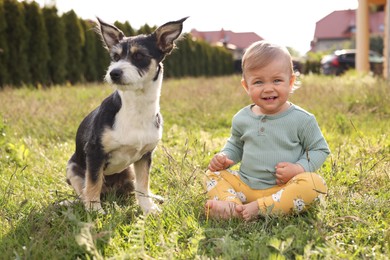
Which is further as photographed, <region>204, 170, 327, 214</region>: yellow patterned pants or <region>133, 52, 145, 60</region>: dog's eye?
<region>133, 52, 145, 60</region>: dog's eye

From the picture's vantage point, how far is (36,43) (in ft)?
47.3

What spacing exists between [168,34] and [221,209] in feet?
4.83

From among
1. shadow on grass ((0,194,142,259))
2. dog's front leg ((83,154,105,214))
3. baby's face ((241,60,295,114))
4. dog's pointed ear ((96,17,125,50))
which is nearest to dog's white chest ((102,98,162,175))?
dog's front leg ((83,154,105,214))

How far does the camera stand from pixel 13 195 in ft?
11.4

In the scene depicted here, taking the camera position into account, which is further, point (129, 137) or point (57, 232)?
point (129, 137)

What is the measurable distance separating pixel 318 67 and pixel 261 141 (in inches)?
1234

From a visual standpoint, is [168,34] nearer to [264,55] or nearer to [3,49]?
[264,55]

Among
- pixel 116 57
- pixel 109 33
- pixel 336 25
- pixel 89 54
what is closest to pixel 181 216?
pixel 116 57

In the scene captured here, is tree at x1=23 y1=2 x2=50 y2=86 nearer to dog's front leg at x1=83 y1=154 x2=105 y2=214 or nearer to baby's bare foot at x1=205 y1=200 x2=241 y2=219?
dog's front leg at x1=83 y1=154 x2=105 y2=214

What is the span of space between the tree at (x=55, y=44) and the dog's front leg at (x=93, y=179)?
12.5 meters

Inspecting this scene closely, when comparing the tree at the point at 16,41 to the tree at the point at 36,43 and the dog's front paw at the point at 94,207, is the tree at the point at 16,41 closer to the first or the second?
the tree at the point at 36,43

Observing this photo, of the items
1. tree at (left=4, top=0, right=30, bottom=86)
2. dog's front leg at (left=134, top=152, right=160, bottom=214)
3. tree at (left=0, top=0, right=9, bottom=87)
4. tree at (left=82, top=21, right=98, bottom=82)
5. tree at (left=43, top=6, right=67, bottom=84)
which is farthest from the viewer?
tree at (left=82, top=21, right=98, bottom=82)

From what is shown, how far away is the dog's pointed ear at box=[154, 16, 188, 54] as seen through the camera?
11.4 feet

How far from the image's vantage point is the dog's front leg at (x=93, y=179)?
3281mm
